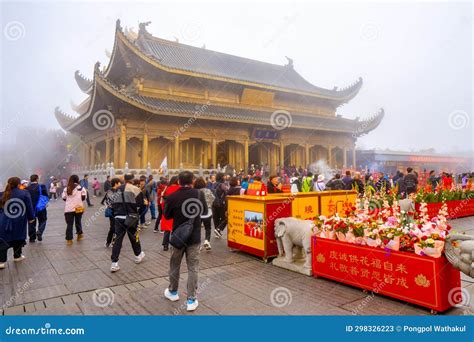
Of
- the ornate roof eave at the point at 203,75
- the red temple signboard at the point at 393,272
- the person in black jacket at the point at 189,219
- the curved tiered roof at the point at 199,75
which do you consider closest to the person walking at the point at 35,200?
the person in black jacket at the point at 189,219

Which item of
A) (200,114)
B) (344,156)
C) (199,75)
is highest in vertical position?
(199,75)

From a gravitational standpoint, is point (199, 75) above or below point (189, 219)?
above

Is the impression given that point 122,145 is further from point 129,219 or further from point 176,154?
point 129,219

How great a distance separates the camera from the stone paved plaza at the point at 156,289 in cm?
390

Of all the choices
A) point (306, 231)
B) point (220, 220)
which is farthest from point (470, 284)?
point (220, 220)

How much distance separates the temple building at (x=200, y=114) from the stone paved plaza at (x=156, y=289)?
533 inches

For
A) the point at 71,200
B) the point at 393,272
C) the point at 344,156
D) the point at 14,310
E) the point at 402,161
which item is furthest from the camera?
the point at 402,161

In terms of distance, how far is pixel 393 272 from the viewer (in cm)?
411

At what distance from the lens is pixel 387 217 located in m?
4.77

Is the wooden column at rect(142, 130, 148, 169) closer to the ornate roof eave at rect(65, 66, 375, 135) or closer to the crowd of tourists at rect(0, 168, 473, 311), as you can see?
the ornate roof eave at rect(65, 66, 375, 135)

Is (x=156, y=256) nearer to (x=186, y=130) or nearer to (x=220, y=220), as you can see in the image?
(x=220, y=220)

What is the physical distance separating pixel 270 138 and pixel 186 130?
6.98 metres

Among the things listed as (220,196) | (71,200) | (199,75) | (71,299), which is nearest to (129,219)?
(71,299)

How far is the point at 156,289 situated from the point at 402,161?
1556 inches
